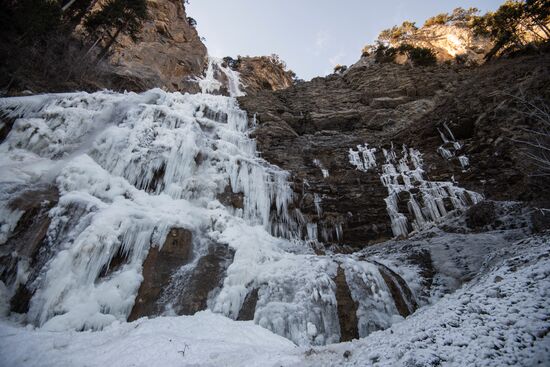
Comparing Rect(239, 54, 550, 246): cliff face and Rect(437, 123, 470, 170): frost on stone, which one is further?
Rect(437, 123, 470, 170): frost on stone

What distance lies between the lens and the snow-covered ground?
8.45 feet

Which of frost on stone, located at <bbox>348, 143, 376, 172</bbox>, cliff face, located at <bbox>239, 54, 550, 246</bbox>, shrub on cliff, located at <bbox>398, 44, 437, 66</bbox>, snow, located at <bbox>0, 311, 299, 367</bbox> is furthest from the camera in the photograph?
shrub on cliff, located at <bbox>398, 44, 437, 66</bbox>

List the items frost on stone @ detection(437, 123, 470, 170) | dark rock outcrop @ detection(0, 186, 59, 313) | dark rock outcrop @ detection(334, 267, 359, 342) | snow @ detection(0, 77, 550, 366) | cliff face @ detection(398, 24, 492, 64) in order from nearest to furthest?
1. snow @ detection(0, 77, 550, 366)
2. dark rock outcrop @ detection(334, 267, 359, 342)
3. dark rock outcrop @ detection(0, 186, 59, 313)
4. frost on stone @ detection(437, 123, 470, 170)
5. cliff face @ detection(398, 24, 492, 64)

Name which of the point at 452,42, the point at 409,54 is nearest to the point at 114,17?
the point at 409,54

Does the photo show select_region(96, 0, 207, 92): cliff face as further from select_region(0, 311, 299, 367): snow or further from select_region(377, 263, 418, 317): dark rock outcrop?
select_region(377, 263, 418, 317): dark rock outcrop

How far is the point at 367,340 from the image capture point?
12.8ft

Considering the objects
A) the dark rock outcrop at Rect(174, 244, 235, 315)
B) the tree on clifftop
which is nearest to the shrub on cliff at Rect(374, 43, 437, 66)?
the tree on clifftop

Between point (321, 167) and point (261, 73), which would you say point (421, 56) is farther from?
point (261, 73)

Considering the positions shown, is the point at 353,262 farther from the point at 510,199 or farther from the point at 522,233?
the point at 510,199

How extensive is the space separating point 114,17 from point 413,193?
62.1 feet

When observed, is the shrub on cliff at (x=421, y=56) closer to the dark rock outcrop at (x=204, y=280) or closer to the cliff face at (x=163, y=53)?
Answer: the cliff face at (x=163, y=53)

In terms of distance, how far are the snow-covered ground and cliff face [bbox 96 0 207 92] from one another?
19.6 m

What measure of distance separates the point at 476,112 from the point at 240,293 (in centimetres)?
1194

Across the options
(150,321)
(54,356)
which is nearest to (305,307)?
(150,321)
